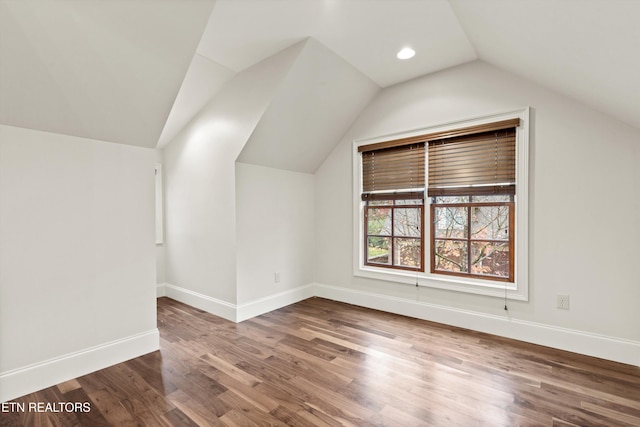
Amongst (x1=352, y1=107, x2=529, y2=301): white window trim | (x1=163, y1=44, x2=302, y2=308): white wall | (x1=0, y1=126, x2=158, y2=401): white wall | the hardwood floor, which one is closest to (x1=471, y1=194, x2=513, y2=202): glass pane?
(x1=352, y1=107, x2=529, y2=301): white window trim

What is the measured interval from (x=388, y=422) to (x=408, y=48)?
2.94 m

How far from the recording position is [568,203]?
2.63 metres

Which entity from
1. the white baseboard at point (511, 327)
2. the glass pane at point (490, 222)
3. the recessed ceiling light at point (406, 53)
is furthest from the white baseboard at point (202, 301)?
the recessed ceiling light at point (406, 53)

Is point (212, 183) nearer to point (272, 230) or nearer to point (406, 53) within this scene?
point (272, 230)

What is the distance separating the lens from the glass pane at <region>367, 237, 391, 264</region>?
12.5 feet

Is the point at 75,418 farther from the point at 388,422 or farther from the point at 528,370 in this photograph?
the point at 528,370

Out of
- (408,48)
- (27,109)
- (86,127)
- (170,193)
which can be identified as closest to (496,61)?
(408,48)

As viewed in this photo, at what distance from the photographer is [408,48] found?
2.82 meters

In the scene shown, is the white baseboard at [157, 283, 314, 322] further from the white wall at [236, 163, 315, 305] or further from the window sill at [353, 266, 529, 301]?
the window sill at [353, 266, 529, 301]

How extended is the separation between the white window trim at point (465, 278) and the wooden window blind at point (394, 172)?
116 millimetres

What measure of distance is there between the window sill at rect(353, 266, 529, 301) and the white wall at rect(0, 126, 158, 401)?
2396 millimetres

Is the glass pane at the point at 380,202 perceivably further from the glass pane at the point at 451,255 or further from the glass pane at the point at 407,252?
the glass pane at the point at 451,255

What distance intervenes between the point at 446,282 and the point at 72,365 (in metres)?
3.31

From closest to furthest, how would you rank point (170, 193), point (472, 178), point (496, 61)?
point (496, 61), point (472, 178), point (170, 193)
